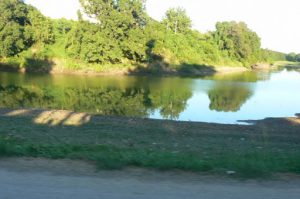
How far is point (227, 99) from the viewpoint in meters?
40.5

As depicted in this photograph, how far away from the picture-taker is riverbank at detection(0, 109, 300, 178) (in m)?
8.45

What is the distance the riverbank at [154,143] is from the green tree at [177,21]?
77715mm

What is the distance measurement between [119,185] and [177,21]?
9926 centimetres

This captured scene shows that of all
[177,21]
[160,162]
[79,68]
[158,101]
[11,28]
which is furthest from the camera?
[177,21]

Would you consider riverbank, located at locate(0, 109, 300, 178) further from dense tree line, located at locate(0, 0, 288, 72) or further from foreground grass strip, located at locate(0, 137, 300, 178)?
dense tree line, located at locate(0, 0, 288, 72)

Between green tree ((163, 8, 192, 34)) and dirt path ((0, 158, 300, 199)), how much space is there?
318ft

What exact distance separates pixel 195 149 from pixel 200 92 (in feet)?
111

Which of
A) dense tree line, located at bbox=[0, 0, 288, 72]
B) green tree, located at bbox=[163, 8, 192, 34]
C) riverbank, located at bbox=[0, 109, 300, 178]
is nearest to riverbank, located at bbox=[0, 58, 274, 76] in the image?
dense tree line, located at bbox=[0, 0, 288, 72]

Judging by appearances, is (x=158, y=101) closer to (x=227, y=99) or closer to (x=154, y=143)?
(x=227, y=99)

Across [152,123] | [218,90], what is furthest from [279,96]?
[152,123]

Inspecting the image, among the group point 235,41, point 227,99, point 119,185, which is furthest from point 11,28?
point 119,185

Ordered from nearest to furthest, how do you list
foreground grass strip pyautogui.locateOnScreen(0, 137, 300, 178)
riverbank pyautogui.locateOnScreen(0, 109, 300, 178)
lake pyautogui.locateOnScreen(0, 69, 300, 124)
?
foreground grass strip pyautogui.locateOnScreen(0, 137, 300, 178) < riverbank pyautogui.locateOnScreen(0, 109, 300, 178) < lake pyautogui.locateOnScreen(0, 69, 300, 124)

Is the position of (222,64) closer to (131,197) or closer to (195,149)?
(195,149)

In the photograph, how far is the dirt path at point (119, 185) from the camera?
6.55 metres
